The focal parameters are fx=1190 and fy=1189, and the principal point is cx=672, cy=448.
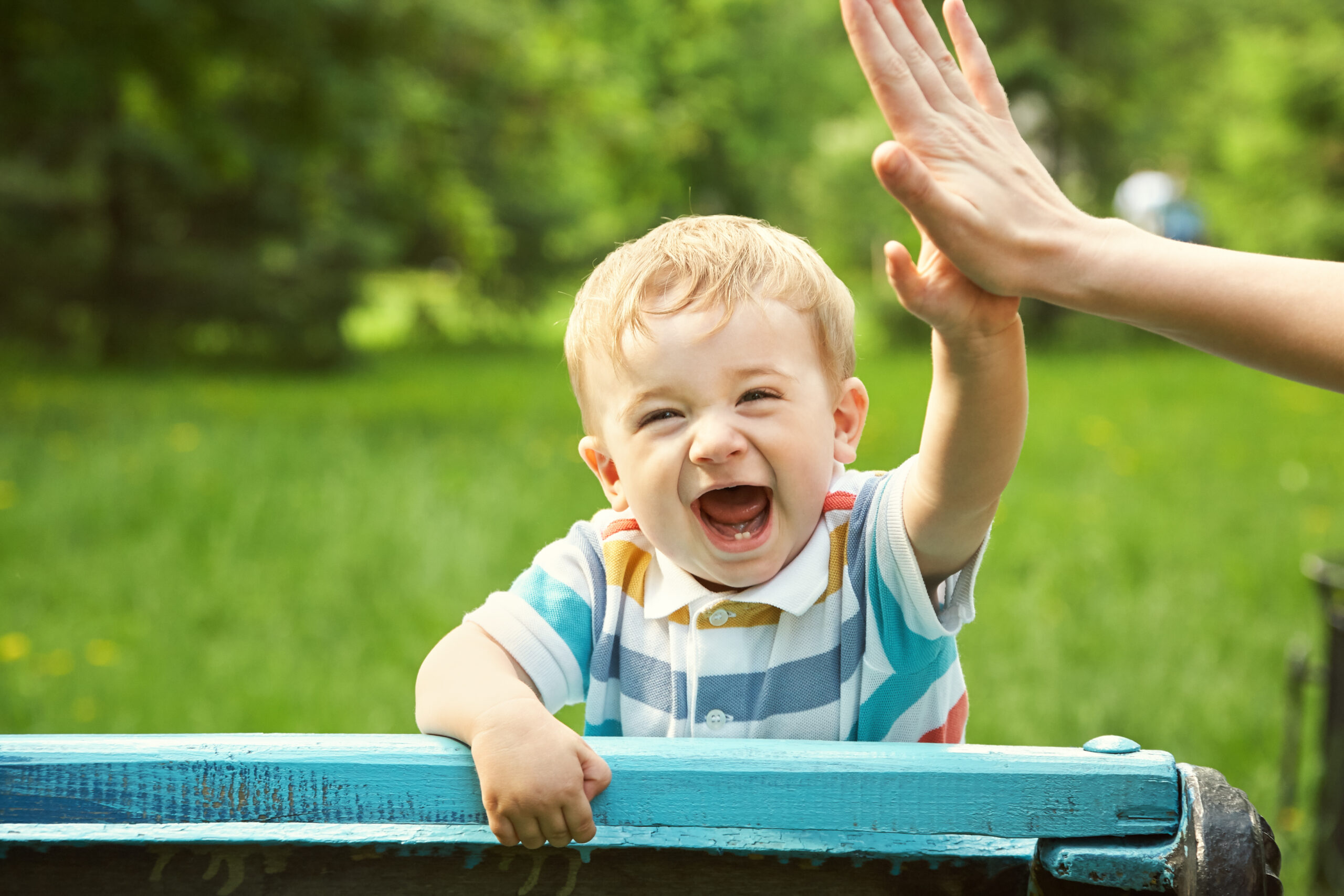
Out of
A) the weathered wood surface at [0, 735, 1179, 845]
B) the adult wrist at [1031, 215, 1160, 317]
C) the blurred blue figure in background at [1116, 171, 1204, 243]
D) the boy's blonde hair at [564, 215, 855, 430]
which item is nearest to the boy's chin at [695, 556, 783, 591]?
the boy's blonde hair at [564, 215, 855, 430]

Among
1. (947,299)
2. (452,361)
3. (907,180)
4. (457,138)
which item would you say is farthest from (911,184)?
(452,361)

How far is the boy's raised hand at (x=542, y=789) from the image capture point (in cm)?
99

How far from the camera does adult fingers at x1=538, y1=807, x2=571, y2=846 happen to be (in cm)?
99

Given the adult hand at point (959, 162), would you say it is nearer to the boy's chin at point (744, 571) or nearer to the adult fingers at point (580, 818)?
the boy's chin at point (744, 571)

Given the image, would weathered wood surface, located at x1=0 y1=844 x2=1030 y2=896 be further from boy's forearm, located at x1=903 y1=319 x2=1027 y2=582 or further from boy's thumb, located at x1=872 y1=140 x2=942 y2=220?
boy's thumb, located at x1=872 y1=140 x2=942 y2=220

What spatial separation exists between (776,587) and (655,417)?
0.77 ft

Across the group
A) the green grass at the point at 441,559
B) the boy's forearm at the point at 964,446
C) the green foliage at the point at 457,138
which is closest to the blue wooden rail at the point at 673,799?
the boy's forearm at the point at 964,446

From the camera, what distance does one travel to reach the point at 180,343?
10.9 meters

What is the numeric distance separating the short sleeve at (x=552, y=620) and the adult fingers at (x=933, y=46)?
27.0 inches

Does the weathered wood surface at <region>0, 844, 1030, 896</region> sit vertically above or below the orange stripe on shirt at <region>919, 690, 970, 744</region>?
above

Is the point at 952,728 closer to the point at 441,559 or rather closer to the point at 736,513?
the point at 736,513

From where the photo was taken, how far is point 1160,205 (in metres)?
14.1

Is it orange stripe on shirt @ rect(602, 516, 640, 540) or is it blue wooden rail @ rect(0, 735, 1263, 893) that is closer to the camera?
blue wooden rail @ rect(0, 735, 1263, 893)

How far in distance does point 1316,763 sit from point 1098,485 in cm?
275
